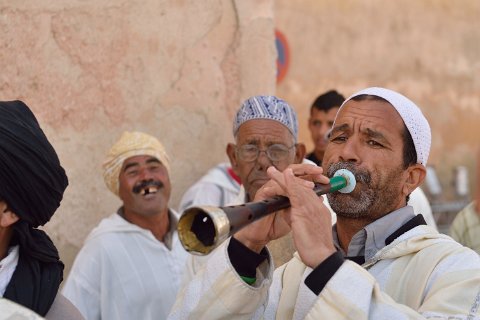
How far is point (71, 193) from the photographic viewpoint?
14.9 ft

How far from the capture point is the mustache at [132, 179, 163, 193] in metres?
4.50

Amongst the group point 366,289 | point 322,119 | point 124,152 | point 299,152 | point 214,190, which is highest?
point 366,289

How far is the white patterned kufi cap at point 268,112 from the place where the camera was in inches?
165

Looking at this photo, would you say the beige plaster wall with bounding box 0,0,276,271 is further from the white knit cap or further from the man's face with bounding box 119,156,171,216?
the white knit cap

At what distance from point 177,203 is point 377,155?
2624 millimetres

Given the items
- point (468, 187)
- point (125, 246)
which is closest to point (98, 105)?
point (125, 246)

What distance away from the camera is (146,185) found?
4.52 m

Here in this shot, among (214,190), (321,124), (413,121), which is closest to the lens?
(413,121)

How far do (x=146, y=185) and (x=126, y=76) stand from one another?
63 centimetres

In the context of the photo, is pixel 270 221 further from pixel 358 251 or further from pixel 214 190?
pixel 214 190

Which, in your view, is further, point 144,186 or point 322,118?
point 322,118

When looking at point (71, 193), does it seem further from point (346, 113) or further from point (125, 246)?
point (346, 113)

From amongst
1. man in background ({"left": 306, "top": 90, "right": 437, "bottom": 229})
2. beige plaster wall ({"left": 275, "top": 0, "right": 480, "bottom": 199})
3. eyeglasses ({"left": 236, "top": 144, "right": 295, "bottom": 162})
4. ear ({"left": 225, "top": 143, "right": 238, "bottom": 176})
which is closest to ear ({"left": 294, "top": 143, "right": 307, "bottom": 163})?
eyeglasses ({"left": 236, "top": 144, "right": 295, "bottom": 162})

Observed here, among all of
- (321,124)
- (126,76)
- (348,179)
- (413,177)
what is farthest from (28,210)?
(321,124)
